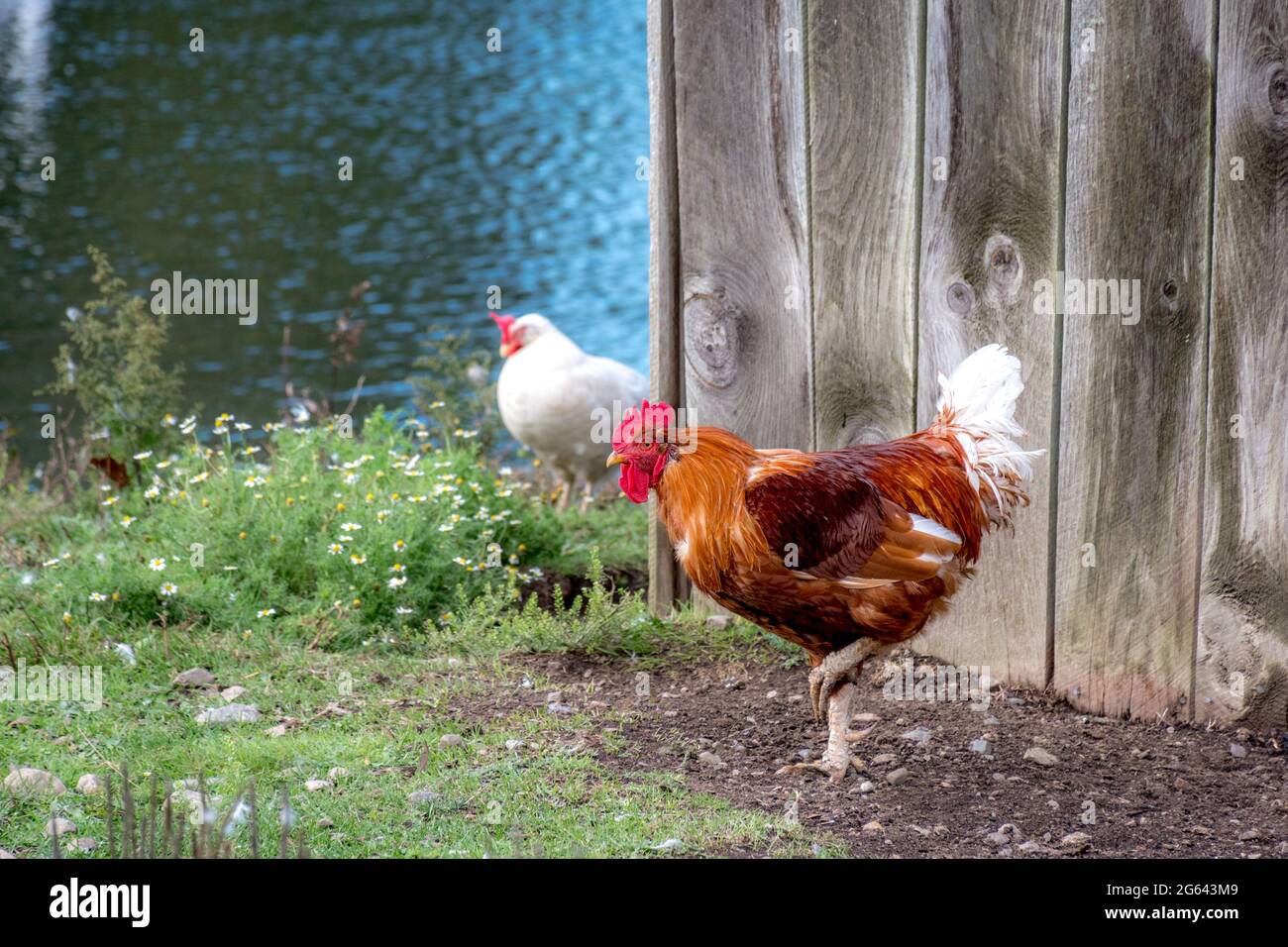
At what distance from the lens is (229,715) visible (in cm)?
452

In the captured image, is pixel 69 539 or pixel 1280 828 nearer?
pixel 1280 828

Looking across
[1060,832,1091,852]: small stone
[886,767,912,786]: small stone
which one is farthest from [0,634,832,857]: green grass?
[1060,832,1091,852]: small stone

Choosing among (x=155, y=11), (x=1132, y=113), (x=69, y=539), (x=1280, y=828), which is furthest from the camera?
(x=155, y=11)

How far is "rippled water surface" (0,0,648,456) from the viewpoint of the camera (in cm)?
1191

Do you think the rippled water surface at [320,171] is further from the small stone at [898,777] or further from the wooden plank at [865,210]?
the small stone at [898,777]

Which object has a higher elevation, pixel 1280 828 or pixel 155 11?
pixel 155 11

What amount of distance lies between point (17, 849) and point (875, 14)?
12.2 feet

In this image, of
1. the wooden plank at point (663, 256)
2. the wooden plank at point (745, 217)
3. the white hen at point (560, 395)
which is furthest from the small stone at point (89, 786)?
the white hen at point (560, 395)

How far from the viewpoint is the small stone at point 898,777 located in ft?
13.5

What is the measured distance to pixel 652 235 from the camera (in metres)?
5.27

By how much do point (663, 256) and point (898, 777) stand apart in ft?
7.30

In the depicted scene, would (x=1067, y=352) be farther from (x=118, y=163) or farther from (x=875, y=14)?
(x=118, y=163)
